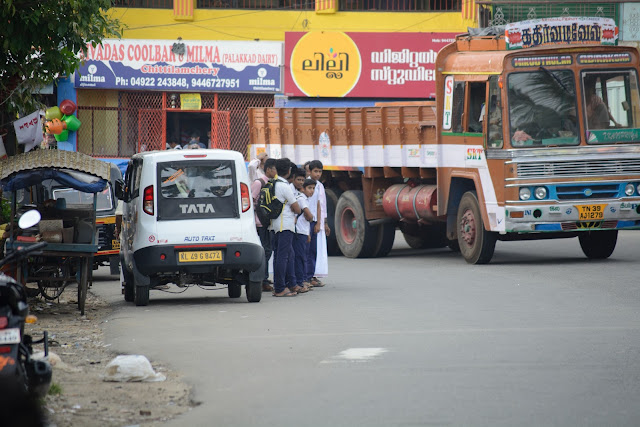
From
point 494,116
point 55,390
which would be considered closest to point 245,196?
point 494,116

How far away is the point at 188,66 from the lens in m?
31.4

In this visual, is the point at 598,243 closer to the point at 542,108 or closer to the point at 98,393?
the point at 542,108

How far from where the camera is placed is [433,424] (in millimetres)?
6465

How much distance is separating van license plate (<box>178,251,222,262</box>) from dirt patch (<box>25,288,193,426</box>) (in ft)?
6.77

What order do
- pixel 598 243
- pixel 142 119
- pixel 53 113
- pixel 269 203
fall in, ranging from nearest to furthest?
pixel 269 203 → pixel 598 243 → pixel 53 113 → pixel 142 119

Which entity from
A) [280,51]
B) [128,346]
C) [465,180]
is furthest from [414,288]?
[280,51]

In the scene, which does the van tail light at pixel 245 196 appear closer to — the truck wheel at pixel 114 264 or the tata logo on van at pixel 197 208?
the tata logo on van at pixel 197 208

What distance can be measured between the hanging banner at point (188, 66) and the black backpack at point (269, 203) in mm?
17441

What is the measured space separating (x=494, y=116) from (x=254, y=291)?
547 centimetres

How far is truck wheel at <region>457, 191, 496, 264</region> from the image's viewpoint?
17.4 meters

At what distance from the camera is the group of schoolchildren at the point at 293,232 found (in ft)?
45.9

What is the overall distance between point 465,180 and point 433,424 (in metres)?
11.9

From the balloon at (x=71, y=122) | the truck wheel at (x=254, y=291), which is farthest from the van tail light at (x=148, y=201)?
the balloon at (x=71, y=122)

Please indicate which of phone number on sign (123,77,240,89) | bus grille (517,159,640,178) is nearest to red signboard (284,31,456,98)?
phone number on sign (123,77,240,89)
